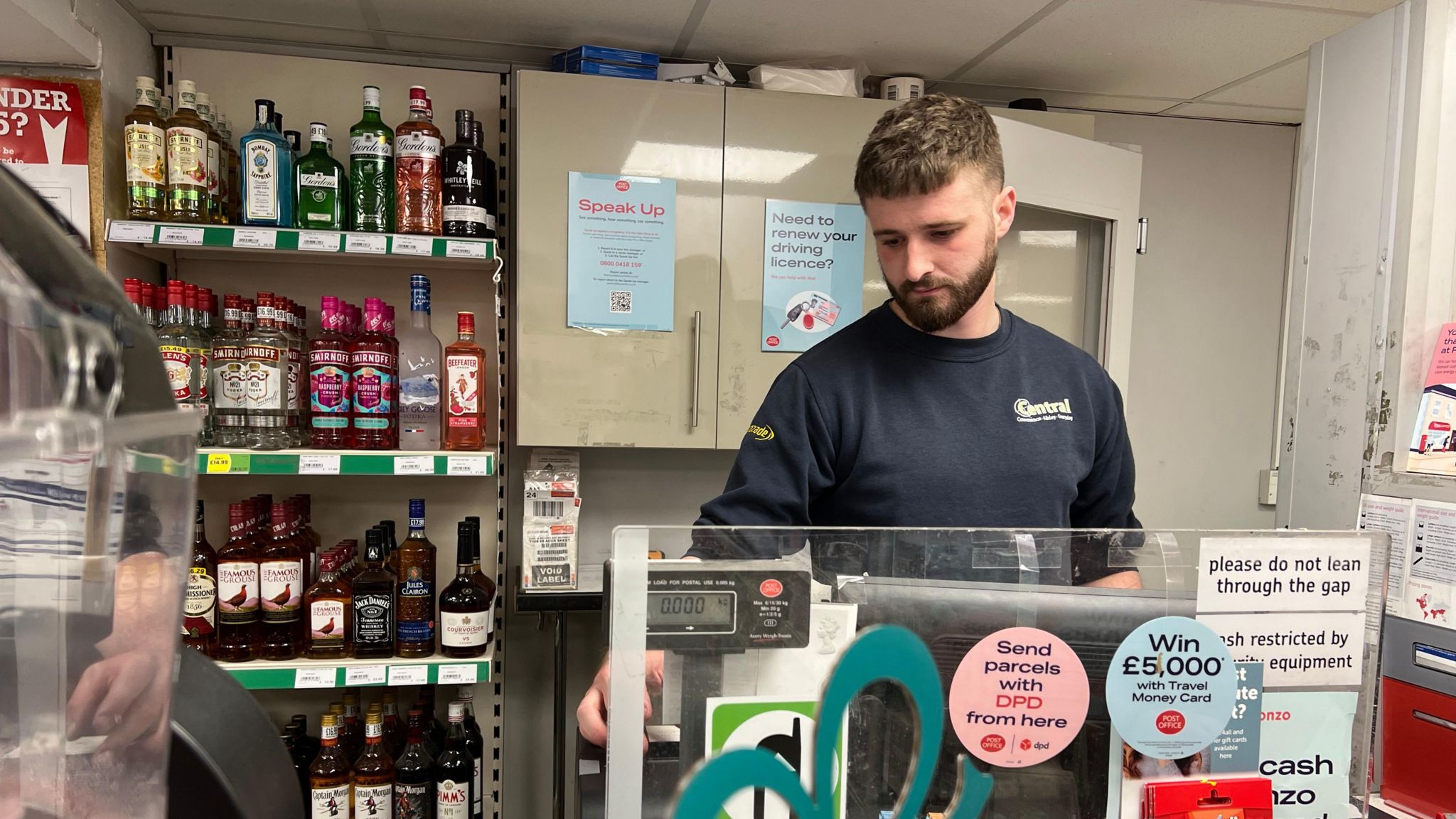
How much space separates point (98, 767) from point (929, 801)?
18.3 inches

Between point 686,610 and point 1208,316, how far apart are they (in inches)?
110

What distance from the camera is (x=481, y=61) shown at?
2271mm

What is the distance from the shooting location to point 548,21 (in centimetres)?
199

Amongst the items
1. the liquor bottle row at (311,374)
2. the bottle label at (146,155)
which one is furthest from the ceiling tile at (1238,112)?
the bottle label at (146,155)

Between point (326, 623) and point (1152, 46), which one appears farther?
point (1152, 46)

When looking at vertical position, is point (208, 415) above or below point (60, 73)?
below

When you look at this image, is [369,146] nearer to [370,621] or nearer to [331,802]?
[370,621]

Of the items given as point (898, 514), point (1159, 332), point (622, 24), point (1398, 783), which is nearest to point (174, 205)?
point (622, 24)

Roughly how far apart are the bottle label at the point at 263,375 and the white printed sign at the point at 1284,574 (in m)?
1.88

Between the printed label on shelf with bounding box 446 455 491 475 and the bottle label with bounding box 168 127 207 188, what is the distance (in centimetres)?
84

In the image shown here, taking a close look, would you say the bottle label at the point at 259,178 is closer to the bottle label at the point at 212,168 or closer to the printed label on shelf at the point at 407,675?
the bottle label at the point at 212,168

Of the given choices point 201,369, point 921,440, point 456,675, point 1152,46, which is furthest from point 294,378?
point 1152,46

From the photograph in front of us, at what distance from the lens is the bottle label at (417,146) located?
1.87 metres

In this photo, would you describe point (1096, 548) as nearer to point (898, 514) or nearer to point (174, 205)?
point (898, 514)
